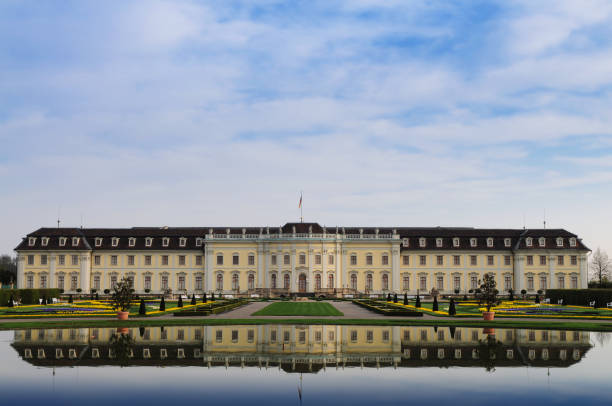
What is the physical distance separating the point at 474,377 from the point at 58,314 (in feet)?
93.7

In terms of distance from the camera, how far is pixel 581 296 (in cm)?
5531

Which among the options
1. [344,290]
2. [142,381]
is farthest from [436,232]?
[142,381]

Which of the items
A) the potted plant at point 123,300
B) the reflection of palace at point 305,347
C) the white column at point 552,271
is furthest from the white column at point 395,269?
the reflection of palace at point 305,347

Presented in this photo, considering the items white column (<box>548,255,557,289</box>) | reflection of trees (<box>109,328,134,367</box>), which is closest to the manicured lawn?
reflection of trees (<box>109,328,134,367</box>)

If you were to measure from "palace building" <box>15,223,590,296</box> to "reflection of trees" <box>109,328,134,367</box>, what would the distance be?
54.5m

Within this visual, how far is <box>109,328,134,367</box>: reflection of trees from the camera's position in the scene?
1772 centimetres

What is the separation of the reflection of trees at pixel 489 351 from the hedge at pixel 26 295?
41.0 m

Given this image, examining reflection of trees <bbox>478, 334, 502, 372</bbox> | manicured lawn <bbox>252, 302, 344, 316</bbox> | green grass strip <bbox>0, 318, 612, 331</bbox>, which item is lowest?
manicured lawn <bbox>252, 302, 344, 316</bbox>

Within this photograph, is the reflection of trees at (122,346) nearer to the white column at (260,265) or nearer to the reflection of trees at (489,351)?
the reflection of trees at (489,351)

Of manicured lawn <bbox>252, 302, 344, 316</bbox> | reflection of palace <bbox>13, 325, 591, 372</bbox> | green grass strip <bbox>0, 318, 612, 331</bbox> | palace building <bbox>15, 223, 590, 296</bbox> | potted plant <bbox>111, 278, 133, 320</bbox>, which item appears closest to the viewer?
reflection of palace <bbox>13, 325, 591, 372</bbox>

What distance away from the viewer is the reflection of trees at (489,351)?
1694cm

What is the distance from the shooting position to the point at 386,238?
81.1m

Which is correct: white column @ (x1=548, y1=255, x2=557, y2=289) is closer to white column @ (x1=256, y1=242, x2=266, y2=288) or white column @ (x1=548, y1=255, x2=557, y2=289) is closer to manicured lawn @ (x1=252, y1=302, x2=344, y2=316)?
white column @ (x1=256, y1=242, x2=266, y2=288)

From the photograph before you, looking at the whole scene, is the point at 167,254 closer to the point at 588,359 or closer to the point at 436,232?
the point at 436,232
